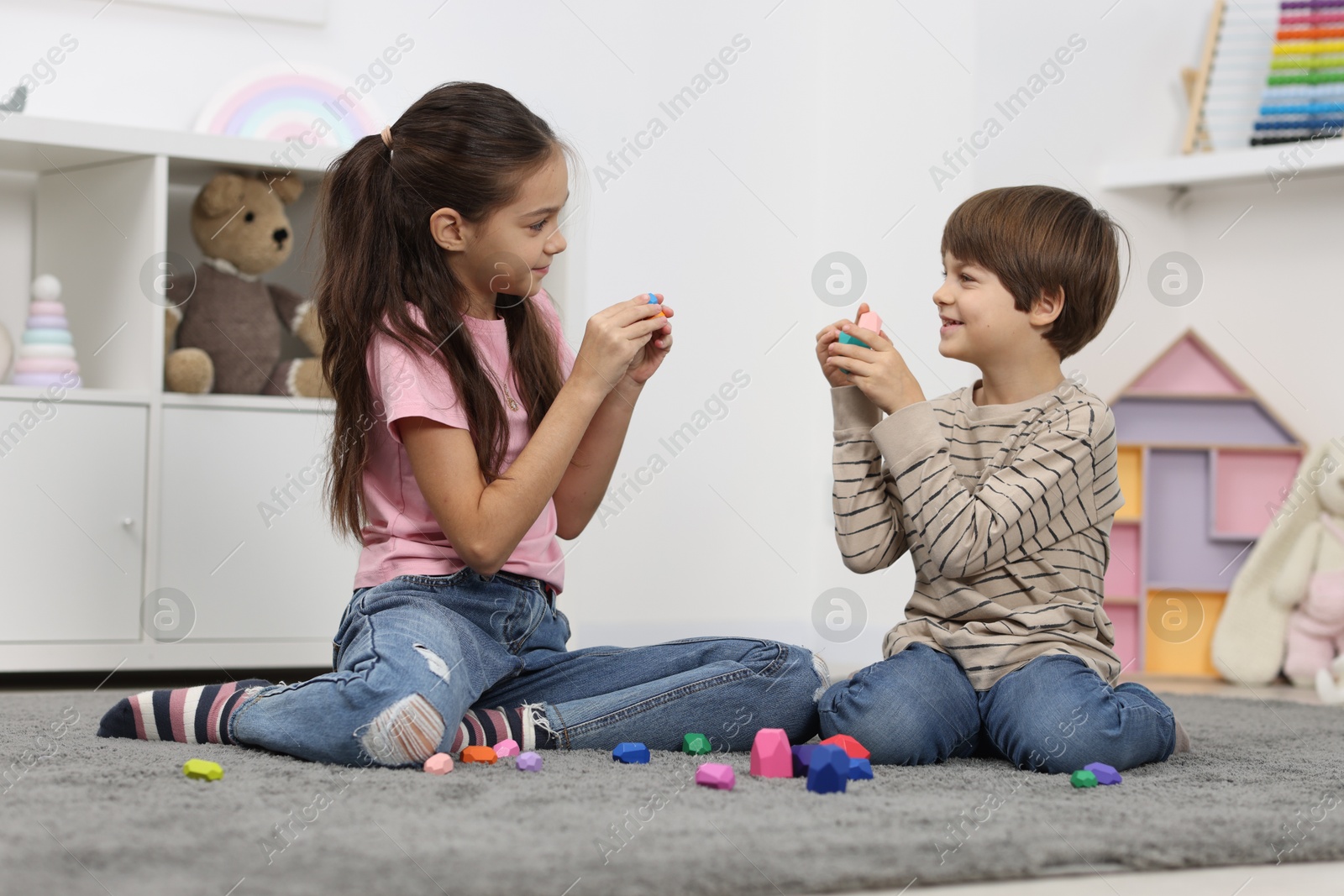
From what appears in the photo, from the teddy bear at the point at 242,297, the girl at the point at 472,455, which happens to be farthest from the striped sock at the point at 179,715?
the teddy bear at the point at 242,297

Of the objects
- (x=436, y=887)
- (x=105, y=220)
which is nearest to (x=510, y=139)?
(x=436, y=887)

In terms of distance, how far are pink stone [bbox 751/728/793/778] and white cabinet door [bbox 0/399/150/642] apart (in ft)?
3.38

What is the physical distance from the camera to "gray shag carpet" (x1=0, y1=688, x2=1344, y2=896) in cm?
66

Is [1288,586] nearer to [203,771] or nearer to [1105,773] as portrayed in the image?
[1105,773]

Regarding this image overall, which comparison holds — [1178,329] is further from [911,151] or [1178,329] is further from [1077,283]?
[1077,283]

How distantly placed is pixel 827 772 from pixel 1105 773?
0.80ft

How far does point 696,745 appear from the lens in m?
1.08

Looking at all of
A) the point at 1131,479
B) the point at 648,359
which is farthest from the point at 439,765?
the point at 1131,479

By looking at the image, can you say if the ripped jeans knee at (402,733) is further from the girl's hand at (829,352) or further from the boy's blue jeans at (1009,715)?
the girl's hand at (829,352)

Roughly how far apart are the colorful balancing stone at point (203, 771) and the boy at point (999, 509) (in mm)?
494

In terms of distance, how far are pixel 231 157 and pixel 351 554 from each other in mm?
567

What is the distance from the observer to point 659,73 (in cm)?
221

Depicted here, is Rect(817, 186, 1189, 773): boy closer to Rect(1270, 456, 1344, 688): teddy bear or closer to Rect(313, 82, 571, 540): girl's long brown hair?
Rect(313, 82, 571, 540): girl's long brown hair

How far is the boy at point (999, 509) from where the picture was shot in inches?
41.8
